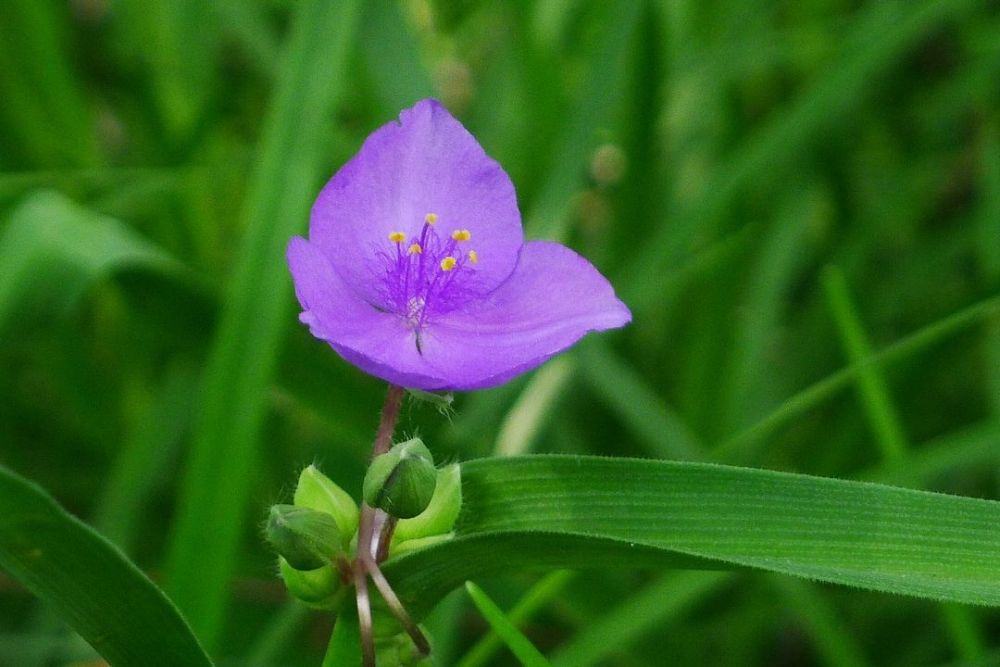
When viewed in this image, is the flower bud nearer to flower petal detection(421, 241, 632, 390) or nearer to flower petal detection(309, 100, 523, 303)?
flower petal detection(421, 241, 632, 390)

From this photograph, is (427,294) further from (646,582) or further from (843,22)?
(843,22)

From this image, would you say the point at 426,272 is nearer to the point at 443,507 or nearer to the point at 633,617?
the point at 443,507

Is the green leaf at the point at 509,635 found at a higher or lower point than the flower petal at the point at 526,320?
lower

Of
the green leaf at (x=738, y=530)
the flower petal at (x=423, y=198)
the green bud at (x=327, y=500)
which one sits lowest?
the green bud at (x=327, y=500)

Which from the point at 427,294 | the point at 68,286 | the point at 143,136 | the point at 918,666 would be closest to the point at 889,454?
the point at 918,666

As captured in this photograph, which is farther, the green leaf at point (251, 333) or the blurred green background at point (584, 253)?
the blurred green background at point (584, 253)

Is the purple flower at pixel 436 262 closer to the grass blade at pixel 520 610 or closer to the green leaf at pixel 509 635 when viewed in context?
the green leaf at pixel 509 635

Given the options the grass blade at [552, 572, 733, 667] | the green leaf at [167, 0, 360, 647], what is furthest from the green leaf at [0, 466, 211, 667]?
the grass blade at [552, 572, 733, 667]

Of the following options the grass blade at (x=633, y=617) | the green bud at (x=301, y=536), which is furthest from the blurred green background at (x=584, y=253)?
the green bud at (x=301, y=536)
